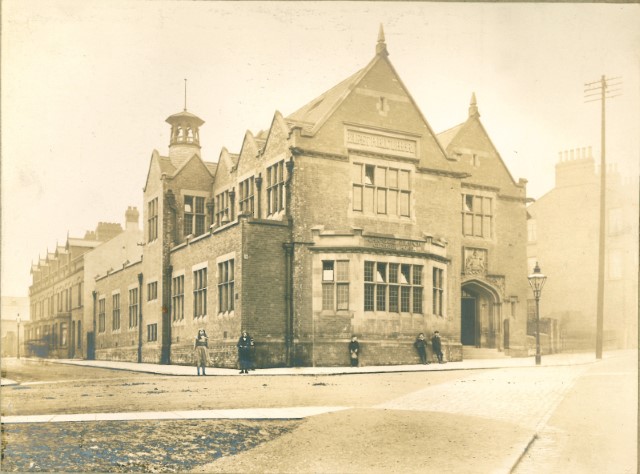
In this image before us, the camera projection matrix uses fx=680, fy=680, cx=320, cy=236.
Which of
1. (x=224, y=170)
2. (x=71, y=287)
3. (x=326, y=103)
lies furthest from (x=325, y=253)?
(x=71, y=287)

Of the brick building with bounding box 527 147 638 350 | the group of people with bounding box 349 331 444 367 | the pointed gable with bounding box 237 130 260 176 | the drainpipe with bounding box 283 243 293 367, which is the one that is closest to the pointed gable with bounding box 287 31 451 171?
the pointed gable with bounding box 237 130 260 176

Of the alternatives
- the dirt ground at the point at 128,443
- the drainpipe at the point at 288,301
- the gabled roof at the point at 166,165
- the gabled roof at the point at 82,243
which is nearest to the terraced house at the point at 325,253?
the drainpipe at the point at 288,301

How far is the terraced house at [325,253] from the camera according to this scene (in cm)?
1420

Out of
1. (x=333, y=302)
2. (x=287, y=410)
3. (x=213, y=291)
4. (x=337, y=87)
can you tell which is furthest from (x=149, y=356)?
(x=337, y=87)

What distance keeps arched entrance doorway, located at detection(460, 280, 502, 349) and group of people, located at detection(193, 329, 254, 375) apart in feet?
16.8

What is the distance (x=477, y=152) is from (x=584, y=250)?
2.99 meters

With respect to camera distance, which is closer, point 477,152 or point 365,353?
point 477,152

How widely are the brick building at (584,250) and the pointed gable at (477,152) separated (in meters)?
0.78

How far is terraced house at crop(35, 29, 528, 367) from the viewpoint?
14.2 meters

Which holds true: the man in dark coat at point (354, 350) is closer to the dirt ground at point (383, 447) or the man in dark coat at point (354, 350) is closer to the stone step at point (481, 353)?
the stone step at point (481, 353)

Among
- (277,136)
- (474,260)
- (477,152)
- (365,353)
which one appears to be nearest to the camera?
(477,152)

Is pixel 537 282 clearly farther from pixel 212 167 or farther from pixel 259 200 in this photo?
pixel 259 200

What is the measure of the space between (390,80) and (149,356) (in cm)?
941

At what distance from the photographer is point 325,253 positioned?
57.1 feet
